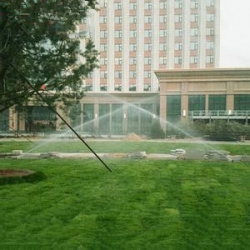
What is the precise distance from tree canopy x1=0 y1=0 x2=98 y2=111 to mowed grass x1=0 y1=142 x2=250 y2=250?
3.83 meters

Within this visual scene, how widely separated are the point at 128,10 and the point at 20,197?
6951cm

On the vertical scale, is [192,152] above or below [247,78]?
below

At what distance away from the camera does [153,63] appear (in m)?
77.9

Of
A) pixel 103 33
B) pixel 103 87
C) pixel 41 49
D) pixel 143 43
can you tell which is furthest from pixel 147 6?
pixel 41 49

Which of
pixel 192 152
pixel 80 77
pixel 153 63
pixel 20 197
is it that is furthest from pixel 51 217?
pixel 153 63

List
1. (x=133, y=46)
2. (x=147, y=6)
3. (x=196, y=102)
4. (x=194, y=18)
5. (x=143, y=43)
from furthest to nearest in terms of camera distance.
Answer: (x=133, y=46) < (x=143, y=43) < (x=147, y=6) < (x=194, y=18) < (x=196, y=102)

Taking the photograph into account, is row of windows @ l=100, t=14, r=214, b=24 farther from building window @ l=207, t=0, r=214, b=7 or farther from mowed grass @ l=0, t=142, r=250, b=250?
mowed grass @ l=0, t=142, r=250, b=250

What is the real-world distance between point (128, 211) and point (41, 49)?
26.8 ft

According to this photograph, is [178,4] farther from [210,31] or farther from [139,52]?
[139,52]

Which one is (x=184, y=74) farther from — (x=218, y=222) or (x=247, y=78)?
(x=218, y=222)

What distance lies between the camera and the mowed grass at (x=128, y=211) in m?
7.84

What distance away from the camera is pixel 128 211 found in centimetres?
1022

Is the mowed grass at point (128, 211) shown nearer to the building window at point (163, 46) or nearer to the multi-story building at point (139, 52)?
the multi-story building at point (139, 52)

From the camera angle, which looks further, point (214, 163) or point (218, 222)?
point (214, 163)
